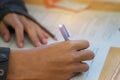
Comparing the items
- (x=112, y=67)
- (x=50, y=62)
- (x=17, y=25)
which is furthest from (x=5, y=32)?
(x=112, y=67)

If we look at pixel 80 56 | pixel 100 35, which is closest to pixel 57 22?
pixel 100 35

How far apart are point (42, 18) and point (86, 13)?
0.18 m

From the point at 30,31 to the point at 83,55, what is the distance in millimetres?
267

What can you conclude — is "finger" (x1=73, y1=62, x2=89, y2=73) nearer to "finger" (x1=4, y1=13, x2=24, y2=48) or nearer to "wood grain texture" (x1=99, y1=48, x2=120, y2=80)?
"wood grain texture" (x1=99, y1=48, x2=120, y2=80)

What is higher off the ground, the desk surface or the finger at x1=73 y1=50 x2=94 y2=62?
the finger at x1=73 y1=50 x2=94 y2=62

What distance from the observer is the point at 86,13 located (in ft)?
3.89

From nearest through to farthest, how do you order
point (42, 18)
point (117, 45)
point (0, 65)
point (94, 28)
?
point (0, 65) < point (117, 45) < point (94, 28) < point (42, 18)

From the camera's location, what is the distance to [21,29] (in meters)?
1.04

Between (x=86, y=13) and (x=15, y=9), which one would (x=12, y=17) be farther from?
(x=86, y=13)

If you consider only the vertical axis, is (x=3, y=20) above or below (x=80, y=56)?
below

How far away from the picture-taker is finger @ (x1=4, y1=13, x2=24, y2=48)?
1.01 metres

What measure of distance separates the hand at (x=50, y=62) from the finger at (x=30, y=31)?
143 mm

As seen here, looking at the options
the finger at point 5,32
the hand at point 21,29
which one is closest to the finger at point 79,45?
the hand at point 21,29

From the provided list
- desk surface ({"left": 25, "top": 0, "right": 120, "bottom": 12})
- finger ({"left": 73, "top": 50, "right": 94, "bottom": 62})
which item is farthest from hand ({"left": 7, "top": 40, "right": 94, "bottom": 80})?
desk surface ({"left": 25, "top": 0, "right": 120, "bottom": 12})
